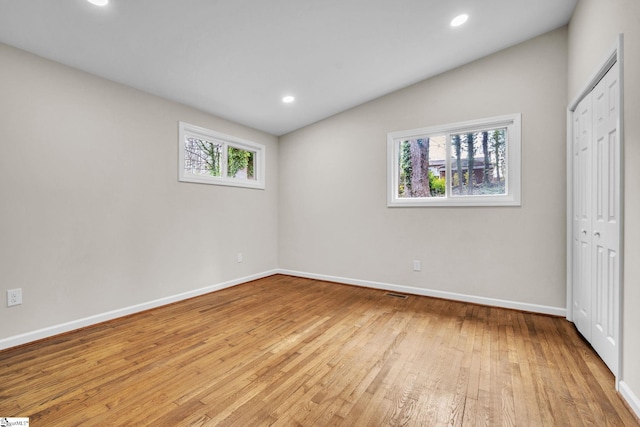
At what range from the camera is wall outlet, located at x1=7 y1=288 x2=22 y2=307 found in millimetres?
2295

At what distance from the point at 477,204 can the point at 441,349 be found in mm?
1860

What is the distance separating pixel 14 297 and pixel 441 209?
4264 millimetres

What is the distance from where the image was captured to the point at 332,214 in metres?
4.48

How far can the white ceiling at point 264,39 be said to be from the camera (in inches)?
84.2

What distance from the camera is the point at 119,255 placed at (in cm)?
294

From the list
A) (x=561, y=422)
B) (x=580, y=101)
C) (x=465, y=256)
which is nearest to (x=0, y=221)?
(x=561, y=422)

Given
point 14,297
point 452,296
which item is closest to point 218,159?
point 14,297

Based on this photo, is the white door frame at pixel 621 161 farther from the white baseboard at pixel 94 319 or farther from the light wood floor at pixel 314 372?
the white baseboard at pixel 94 319

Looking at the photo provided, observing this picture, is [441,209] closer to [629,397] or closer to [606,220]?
[606,220]

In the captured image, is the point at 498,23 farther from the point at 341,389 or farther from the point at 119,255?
the point at 119,255

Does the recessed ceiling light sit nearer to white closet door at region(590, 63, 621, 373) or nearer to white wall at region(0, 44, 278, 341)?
white closet door at region(590, 63, 621, 373)

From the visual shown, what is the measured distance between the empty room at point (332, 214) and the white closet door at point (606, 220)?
26 millimetres

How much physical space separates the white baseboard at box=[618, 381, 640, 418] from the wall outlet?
4.20 m

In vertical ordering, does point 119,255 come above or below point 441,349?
above
